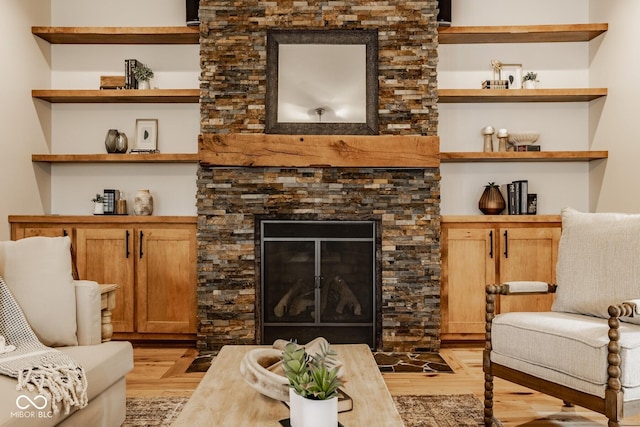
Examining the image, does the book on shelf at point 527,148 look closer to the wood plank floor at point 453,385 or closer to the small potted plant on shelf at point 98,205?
the wood plank floor at point 453,385

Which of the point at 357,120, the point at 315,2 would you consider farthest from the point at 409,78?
the point at 315,2

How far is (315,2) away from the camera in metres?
3.93

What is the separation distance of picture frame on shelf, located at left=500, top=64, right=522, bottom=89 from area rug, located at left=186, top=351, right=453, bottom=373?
2.28m

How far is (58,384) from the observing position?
1797 millimetres

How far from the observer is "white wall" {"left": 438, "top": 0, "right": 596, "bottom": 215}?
4.46 meters

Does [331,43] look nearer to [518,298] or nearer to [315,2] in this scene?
[315,2]

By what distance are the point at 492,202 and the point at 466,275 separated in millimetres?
651

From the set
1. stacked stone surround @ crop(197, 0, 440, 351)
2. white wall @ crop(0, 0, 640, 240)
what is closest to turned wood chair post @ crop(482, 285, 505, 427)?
stacked stone surround @ crop(197, 0, 440, 351)

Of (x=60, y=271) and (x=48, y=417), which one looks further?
(x=60, y=271)

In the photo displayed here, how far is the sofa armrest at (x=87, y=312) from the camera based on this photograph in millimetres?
2340

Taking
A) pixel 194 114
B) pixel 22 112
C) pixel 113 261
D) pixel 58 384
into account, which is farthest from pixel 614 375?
pixel 22 112

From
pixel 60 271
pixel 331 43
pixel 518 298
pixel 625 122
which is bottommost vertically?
pixel 518 298

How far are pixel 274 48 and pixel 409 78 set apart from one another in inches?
40.5

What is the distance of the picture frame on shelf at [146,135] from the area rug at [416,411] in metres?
2.21
